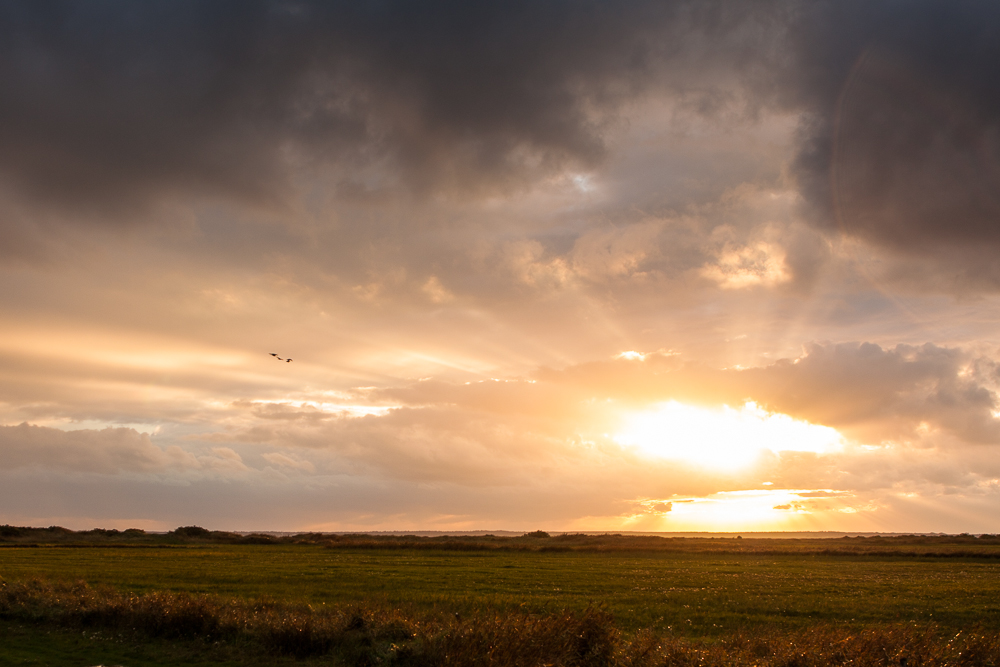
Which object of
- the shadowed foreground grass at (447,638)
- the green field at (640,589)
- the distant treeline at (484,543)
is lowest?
the distant treeline at (484,543)

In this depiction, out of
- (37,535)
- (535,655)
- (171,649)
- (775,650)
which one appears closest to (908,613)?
(775,650)

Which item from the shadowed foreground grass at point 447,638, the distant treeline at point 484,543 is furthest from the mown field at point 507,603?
the distant treeline at point 484,543

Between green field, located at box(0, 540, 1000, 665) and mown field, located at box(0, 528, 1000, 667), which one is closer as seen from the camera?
mown field, located at box(0, 528, 1000, 667)

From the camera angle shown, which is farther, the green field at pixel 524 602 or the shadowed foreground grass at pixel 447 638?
the green field at pixel 524 602

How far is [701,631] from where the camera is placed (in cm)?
2298

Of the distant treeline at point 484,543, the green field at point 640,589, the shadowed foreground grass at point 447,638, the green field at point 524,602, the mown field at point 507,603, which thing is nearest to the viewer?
the shadowed foreground grass at point 447,638

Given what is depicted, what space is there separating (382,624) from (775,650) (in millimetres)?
9937

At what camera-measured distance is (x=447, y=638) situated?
554 inches

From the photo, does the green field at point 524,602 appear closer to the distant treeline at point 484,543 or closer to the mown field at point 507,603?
the mown field at point 507,603

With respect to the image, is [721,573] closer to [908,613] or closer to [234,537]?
[908,613]

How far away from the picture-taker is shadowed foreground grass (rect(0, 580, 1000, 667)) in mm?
12844

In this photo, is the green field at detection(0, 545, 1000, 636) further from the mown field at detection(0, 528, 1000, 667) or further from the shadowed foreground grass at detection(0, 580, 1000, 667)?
the shadowed foreground grass at detection(0, 580, 1000, 667)

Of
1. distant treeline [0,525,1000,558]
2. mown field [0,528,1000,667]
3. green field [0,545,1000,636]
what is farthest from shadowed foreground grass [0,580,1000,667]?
distant treeline [0,525,1000,558]

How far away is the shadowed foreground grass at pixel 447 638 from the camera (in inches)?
506
